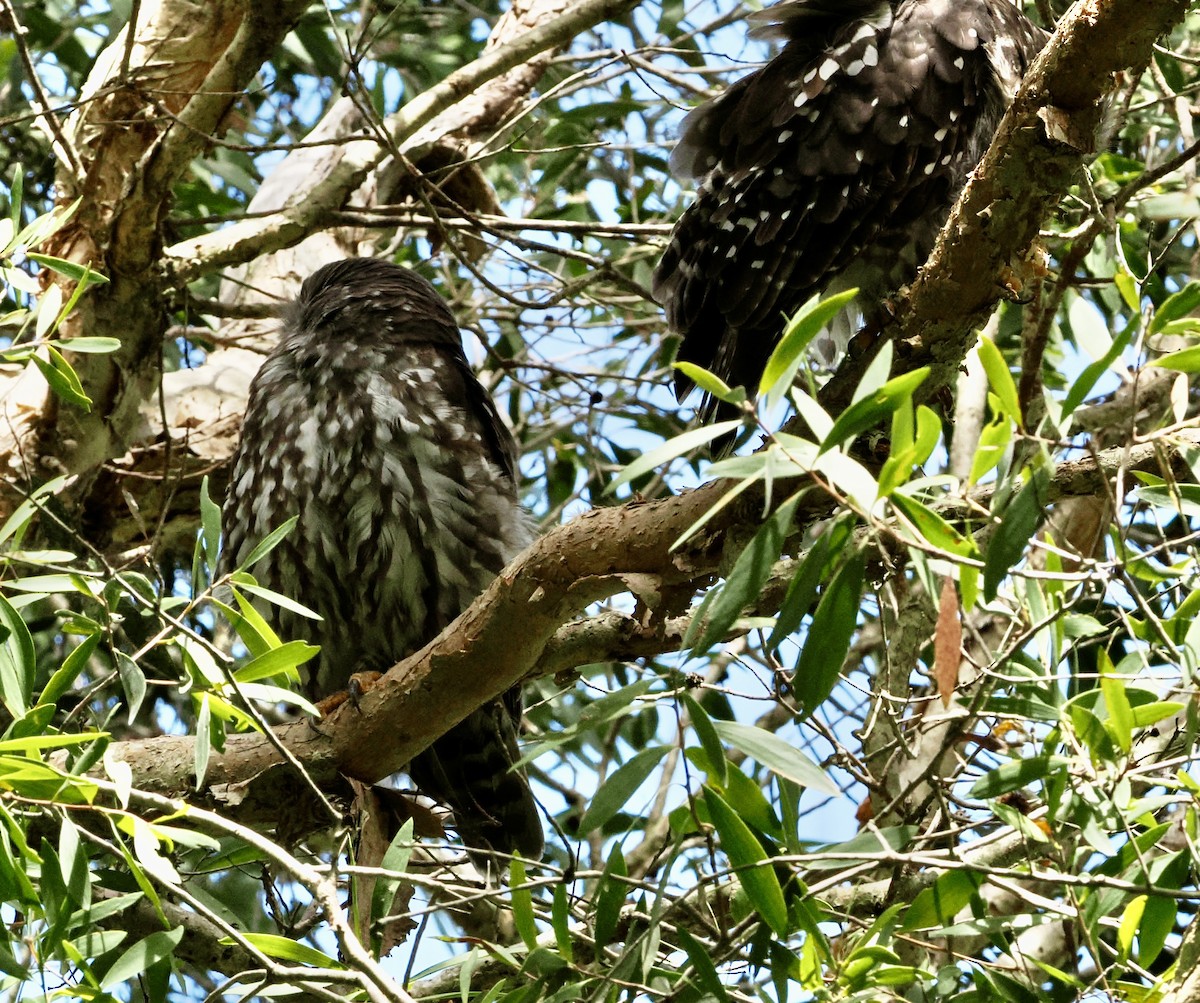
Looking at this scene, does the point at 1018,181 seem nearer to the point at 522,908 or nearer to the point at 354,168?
the point at 522,908

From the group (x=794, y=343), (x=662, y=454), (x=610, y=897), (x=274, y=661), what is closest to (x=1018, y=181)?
(x=794, y=343)

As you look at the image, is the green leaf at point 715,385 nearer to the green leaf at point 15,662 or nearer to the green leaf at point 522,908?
the green leaf at point 522,908

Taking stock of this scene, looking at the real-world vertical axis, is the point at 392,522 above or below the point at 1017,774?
above

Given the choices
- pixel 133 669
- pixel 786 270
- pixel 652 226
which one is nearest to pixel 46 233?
pixel 133 669

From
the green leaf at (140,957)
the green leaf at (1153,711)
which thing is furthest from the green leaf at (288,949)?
the green leaf at (1153,711)

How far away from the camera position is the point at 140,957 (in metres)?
2.17

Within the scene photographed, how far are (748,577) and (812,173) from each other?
1.76m

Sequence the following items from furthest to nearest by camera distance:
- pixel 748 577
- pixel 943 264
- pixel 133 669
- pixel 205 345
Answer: pixel 205 345
pixel 943 264
pixel 133 669
pixel 748 577

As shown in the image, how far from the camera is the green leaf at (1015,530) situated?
5.49 feet

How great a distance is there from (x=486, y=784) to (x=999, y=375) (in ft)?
8.34

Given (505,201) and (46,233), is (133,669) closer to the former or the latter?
(46,233)

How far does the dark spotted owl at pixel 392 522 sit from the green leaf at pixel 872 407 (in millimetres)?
2214

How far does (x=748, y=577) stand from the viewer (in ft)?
5.85

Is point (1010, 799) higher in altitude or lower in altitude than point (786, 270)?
lower
